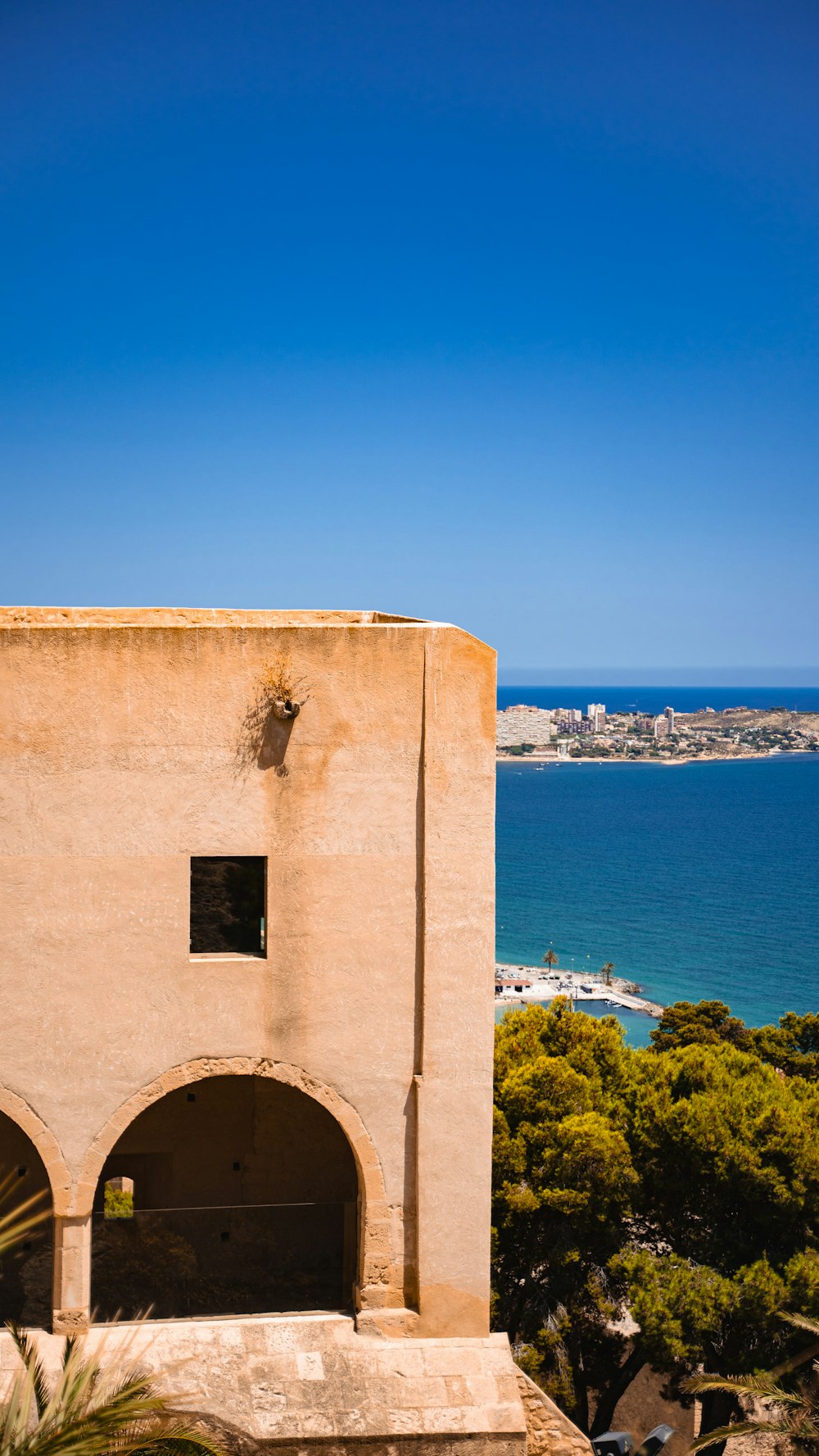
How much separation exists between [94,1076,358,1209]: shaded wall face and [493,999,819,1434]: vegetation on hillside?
3.64 metres

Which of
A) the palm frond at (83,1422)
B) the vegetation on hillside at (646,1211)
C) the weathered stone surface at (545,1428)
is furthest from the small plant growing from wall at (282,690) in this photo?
the vegetation on hillside at (646,1211)

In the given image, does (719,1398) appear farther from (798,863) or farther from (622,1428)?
(798,863)

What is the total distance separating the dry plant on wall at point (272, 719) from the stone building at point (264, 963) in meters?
0.02

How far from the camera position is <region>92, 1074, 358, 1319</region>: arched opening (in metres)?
9.20

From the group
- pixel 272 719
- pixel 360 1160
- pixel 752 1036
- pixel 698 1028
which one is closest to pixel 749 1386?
pixel 360 1160

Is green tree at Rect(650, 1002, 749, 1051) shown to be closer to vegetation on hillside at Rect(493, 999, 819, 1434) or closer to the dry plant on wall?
vegetation on hillside at Rect(493, 999, 819, 1434)

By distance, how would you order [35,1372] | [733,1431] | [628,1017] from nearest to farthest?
1. [35,1372]
2. [733,1431]
3. [628,1017]

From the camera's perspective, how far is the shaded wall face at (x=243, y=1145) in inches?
443

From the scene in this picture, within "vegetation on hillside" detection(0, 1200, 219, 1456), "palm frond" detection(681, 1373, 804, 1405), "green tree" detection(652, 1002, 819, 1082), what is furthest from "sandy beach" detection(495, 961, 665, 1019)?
"vegetation on hillside" detection(0, 1200, 219, 1456)

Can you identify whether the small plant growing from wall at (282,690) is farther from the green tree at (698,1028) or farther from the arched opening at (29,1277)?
the green tree at (698,1028)

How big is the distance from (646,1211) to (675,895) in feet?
368

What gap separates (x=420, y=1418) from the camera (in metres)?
8.42

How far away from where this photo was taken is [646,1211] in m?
14.5

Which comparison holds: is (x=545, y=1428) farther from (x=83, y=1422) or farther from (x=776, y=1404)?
(x=83, y=1422)
